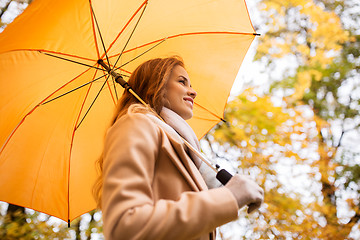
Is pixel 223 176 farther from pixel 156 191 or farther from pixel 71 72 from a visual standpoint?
pixel 71 72

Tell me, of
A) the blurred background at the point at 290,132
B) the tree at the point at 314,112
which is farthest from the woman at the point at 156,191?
the tree at the point at 314,112

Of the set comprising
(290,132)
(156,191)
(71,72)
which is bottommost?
(290,132)

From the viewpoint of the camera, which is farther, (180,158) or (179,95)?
(179,95)

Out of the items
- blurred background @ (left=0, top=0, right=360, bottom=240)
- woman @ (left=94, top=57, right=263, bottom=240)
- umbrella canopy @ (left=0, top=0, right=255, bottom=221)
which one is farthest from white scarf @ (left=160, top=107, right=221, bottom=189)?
blurred background @ (left=0, top=0, right=360, bottom=240)

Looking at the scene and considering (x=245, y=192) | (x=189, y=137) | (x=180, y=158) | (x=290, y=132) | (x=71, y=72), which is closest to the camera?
(x=245, y=192)

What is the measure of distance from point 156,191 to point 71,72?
1.37m

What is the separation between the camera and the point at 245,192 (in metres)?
1.36

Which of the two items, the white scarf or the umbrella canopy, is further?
the umbrella canopy

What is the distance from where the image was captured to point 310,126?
8180 millimetres

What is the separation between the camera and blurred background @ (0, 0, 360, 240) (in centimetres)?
577

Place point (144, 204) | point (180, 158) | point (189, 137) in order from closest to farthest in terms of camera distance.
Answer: point (144, 204) → point (180, 158) → point (189, 137)

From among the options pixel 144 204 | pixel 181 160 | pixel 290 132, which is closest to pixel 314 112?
pixel 290 132

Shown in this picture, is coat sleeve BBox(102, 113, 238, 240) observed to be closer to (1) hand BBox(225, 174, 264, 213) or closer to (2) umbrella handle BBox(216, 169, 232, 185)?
(1) hand BBox(225, 174, 264, 213)

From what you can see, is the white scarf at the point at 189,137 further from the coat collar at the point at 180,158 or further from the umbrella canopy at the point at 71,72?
the umbrella canopy at the point at 71,72
